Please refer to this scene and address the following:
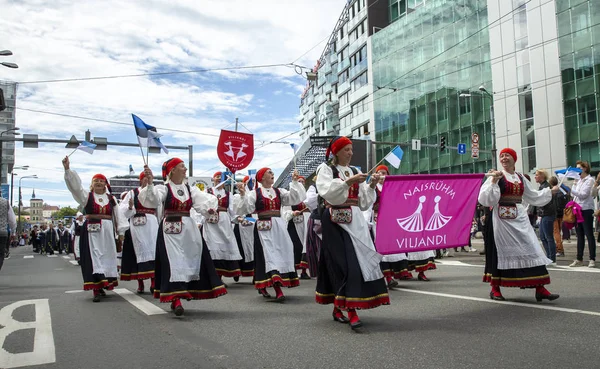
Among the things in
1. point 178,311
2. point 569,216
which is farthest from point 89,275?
point 569,216

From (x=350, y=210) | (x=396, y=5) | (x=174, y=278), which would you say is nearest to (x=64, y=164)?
(x=174, y=278)

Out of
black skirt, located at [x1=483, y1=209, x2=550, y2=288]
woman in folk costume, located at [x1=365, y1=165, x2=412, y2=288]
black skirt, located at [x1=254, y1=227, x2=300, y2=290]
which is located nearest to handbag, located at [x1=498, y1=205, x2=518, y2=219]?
black skirt, located at [x1=483, y1=209, x2=550, y2=288]

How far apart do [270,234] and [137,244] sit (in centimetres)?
288

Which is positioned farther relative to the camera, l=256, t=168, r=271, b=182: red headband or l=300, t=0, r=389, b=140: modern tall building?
l=300, t=0, r=389, b=140: modern tall building

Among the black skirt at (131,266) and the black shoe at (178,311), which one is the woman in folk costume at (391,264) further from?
the black skirt at (131,266)

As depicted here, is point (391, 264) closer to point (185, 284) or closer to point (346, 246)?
point (346, 246)

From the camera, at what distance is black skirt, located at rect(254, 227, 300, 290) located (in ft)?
25.6

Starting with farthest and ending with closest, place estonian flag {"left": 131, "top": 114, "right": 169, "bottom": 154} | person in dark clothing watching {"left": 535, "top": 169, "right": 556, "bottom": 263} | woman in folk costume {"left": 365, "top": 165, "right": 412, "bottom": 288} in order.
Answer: person in dark clothing watching {"left": 535, "top": 169, "right": 556, "bottom": 263}, woman in folk costume {"left": 365, "top": 165, "right": 412, "bottom": 288}, estonian flag {"left": 131, "top": 114, "right": 169, "bottom": 154}

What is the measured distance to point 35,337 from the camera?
5559 millimetres

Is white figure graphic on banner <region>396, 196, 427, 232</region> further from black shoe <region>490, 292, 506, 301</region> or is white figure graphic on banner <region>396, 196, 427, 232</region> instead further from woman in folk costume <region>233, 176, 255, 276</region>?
woman in folk costume <region>233, 176, 255, 276</region>

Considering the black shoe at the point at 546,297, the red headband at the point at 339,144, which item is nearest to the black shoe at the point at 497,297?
the black shoe at the point at 546,297

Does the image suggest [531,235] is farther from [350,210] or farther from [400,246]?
[350,210]

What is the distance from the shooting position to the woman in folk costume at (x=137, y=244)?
31.1 feet

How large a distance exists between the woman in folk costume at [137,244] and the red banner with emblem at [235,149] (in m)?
3.70
